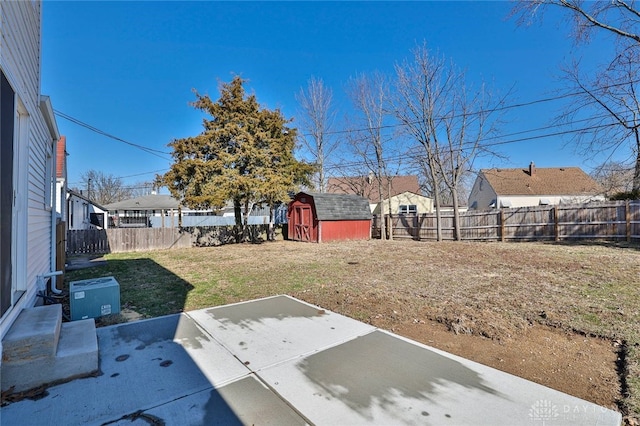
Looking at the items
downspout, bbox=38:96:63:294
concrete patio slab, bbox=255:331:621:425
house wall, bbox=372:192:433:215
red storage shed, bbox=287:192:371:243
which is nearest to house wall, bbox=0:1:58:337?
downspout, bbox=38:96:63:294

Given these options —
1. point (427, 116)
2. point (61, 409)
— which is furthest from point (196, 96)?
point (61, 409)

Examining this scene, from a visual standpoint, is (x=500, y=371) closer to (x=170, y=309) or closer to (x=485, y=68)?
(x=170, y=309)

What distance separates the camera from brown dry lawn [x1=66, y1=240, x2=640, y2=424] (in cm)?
300

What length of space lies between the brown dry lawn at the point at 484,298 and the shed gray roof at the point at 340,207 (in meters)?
7.33

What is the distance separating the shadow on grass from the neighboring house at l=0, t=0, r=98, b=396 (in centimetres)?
115

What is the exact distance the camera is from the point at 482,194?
3238 centimetres

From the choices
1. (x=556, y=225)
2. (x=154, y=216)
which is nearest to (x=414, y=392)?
(x=556, y=225)

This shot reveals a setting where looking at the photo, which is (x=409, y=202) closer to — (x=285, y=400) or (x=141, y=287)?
(x=141, y=287)

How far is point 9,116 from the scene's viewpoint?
283 cm

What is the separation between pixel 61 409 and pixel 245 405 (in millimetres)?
1260

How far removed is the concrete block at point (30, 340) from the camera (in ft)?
7.69

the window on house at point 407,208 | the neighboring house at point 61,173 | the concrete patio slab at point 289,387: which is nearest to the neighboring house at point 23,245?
the concrete patio slab at point 289,387

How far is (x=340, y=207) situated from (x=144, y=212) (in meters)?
26.6

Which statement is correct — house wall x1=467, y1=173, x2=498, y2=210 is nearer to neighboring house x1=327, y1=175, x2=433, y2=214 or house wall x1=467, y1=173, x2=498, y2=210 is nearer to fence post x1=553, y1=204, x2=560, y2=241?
neighboring house x1=327, y1=175, x2=433, y2=214
